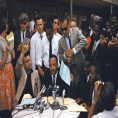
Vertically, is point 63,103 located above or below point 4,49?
below

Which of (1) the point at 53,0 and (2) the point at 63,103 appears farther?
(1) the point at 53,0

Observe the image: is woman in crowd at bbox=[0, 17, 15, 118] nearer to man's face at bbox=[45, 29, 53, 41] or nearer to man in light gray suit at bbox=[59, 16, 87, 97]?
man's face at bbox=[45, 29, 53, 41]

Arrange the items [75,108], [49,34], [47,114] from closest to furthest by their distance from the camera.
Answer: [47,114] → [75,108] → [49,34]

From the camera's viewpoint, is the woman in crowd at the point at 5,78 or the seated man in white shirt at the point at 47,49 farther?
the seated man in white shirt at the point at 47,49

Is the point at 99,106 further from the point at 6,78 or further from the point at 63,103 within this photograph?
the point at 6,78

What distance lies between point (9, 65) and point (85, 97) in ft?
5.24

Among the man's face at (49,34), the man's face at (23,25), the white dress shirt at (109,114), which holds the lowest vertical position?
the white dress shirt at (109,114)

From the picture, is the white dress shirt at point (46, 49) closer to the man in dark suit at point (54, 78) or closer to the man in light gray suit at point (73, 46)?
the man in light gray suit at point (73, 46)

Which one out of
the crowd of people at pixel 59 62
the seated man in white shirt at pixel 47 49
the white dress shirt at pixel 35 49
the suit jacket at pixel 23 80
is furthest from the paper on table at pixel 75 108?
the white dress shirt at pixel 35 49

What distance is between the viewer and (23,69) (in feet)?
10.6

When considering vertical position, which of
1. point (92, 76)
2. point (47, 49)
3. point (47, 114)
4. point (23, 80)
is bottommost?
point (47, 114)

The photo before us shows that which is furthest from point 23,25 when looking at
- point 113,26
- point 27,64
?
point 113,26

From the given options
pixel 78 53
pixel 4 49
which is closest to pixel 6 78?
pixel 4 49

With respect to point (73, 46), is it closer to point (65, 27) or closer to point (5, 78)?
point (65, 27)
